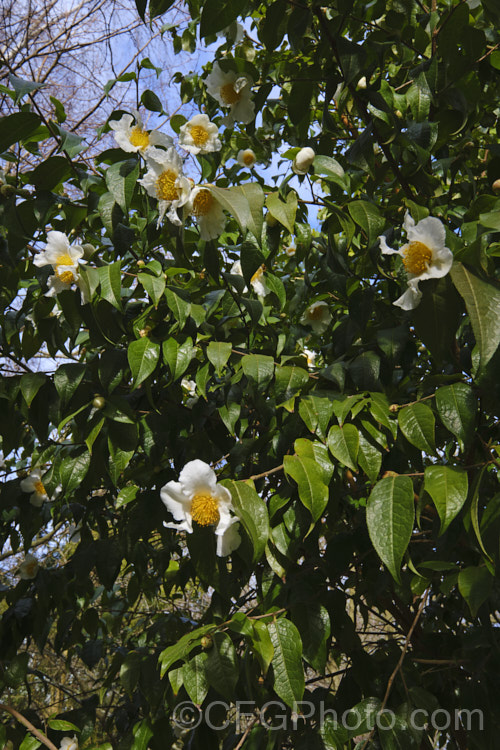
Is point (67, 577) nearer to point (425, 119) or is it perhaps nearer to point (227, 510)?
point (227, 510)

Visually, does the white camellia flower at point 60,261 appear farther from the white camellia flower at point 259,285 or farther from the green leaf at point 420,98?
the green leaf at point 420,98

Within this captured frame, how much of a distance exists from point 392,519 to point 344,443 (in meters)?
0.14

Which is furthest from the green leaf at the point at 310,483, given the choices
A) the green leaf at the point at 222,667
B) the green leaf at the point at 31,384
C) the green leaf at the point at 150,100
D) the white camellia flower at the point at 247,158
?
the white camellia flower at the point at 247,158

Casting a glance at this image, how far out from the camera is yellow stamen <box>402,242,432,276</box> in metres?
0.91

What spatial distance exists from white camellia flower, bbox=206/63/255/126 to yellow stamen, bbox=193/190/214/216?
1.01ft

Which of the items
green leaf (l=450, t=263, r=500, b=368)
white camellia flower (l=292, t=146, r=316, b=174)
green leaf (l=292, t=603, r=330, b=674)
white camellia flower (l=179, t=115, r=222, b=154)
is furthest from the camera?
white camellia flower (l=179, t=115, r=222, b=154)

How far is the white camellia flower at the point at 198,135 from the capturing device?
3.91ft

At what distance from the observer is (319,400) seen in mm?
949

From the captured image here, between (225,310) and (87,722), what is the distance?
43.4 inches

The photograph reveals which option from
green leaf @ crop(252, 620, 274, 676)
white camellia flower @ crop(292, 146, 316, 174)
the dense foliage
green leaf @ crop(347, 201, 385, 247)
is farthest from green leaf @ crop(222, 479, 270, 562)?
white camellia flower @ crop(292, 146, 316, 174)

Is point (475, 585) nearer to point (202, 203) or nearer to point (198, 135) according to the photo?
point (202, 203)

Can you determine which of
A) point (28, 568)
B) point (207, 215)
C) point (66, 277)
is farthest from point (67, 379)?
point (28, 568)

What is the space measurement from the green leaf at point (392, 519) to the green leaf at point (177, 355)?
0.38 meters

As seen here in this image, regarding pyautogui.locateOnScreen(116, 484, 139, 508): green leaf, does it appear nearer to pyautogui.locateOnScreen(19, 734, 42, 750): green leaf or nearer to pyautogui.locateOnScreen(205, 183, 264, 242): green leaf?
pyautogui.locateOnScreen(19, 734, 42, 750): green leaf
